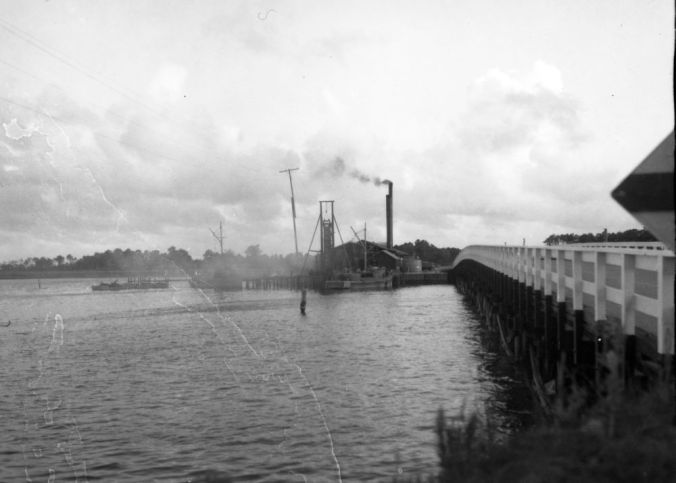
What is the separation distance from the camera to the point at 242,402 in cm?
1695

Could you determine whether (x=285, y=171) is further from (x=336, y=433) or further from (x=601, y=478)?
(x=601, y=478)

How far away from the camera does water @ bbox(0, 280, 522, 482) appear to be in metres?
12.0

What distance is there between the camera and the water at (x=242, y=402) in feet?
39.3

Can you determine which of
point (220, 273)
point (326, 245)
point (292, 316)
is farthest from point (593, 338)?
point (220, 273)

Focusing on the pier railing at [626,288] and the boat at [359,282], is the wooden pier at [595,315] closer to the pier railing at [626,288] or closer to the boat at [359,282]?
the pier railing at [626,288]

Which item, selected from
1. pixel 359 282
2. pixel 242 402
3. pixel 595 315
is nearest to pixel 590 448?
pixel 595 315

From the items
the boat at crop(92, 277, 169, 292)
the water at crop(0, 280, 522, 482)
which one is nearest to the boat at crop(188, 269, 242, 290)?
the boat at crop(92, 277, 169, 292)

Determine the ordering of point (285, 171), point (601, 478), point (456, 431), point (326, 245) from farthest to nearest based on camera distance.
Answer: point (326, 245) < point (285, 171) < point (456, 431) < point (601, 478)

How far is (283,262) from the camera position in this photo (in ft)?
478

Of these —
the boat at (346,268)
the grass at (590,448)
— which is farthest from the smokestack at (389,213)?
the grass at (590,448)

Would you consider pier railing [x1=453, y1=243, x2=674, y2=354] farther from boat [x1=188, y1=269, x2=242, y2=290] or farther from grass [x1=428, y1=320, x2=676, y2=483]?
boat [x1=188, y1=269, x2=242, y2=290]

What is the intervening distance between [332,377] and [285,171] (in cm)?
5828

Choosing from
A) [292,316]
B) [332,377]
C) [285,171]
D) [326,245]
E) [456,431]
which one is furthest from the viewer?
[326,245]

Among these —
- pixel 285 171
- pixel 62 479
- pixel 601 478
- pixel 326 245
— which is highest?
pixel 285 171
